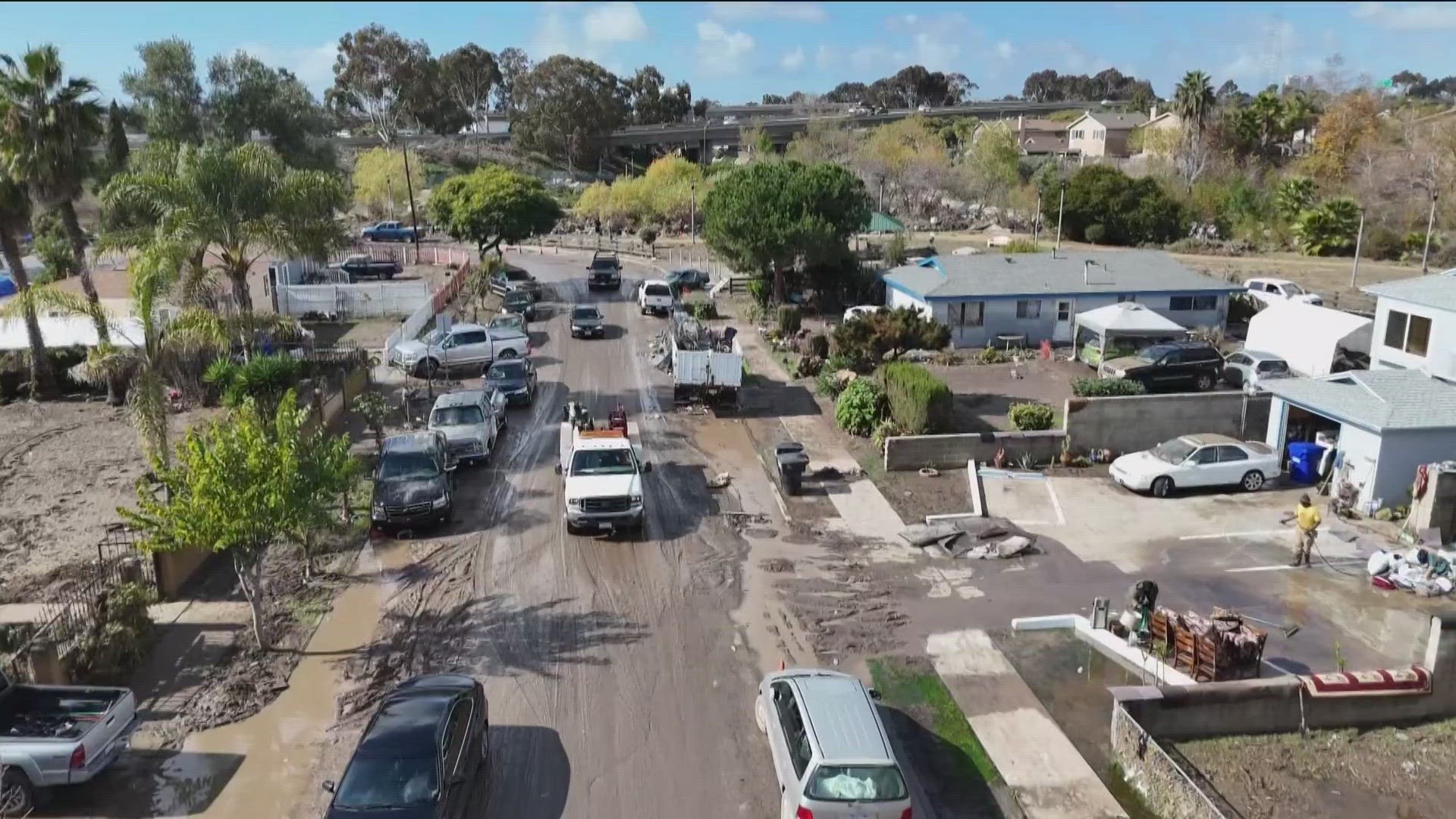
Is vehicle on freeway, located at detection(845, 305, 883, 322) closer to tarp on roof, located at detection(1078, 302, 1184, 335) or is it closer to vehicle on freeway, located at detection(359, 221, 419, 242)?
tarp on roof, located at detection(1078, 302, 1184, 335)

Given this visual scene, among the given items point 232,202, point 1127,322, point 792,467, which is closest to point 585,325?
point 232,202

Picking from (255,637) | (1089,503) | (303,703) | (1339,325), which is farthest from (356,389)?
(1339,325)

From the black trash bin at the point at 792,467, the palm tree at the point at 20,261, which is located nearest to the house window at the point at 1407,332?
the black trash bin at the point at 792,467

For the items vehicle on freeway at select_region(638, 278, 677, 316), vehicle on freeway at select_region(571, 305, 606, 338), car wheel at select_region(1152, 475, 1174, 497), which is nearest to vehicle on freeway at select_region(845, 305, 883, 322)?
vehicle on freeway at select_region(638, 278, 677, 316)

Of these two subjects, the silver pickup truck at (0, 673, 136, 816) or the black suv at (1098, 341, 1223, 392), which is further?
the black suv at (1098, 341, 1223, 392)

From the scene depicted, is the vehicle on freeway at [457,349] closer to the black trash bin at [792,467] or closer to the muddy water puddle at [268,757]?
the black trash bin at [792,467]

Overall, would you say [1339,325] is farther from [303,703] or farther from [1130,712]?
[303,703]
